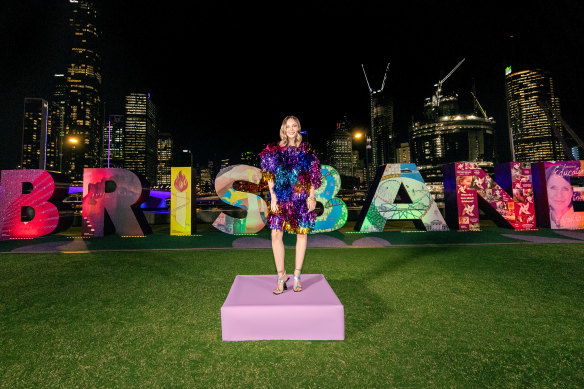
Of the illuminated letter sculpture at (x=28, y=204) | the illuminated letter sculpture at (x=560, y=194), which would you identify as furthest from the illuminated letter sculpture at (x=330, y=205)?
the illuminated letter sculpture at (x=28, y=204)

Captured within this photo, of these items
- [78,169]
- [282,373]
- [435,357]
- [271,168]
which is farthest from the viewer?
[78,169]

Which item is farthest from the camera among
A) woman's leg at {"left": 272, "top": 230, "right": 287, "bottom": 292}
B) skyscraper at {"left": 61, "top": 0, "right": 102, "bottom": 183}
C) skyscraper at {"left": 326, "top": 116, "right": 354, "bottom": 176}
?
skyscraper at {"left": 326, "top": 116, "right": 354, "bottom": 176}

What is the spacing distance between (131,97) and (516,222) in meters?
146

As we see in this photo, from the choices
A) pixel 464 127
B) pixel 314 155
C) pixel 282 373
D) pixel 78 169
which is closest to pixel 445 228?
pixel 314 155

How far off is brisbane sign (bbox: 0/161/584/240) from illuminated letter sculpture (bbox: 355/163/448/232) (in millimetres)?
33

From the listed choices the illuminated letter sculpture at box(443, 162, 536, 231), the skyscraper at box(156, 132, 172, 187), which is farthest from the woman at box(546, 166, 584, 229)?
the skyscraper at box(156, 132, 172, 187)

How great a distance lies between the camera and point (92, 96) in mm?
108875

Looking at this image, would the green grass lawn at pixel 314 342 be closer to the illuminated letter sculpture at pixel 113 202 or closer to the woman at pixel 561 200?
the illuminated letter sculpture at pixel 113 202

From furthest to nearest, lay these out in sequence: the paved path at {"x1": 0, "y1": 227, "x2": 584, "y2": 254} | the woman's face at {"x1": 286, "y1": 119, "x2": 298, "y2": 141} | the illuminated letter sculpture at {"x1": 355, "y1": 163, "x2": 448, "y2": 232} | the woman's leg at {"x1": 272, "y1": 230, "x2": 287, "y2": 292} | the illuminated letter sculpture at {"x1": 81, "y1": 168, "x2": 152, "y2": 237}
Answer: the illuminated letter sculpture at {"x1": 355, "y1": 163, "x2": 448, "y2": 232}
the illuminated letter sculpture at {"x1": 81, "y1": 168, "x2": 152, "y2": 237}
the paved path at {"x1": 0, "y1": 227, "x2": 584, "y2": 254}
the woman's face at {"x1": 286, "y1": 119, "x2": 298, "y2": 141}
the woman's leg at {"x1": 272, "y1": 230, "x2": 287, "y2": 292}

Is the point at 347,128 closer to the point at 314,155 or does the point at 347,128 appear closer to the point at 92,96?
the point at 92,96

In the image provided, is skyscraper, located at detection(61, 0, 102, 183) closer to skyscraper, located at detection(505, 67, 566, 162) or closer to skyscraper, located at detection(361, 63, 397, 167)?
skyscraper, located at detection(361, 63, 397, 167)

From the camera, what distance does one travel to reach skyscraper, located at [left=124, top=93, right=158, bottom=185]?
12256cm

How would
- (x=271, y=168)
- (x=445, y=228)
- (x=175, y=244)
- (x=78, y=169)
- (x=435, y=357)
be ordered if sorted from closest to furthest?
1. (x=435, y=357)
2. (x=271, y=168)
3. (x=175, y=244)
4. (x=445, y=228)
5. (x=78, y=169)

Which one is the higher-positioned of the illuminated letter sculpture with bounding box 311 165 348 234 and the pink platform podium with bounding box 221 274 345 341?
the illuminated letter sculpture with bounding box 311 165 348 234
